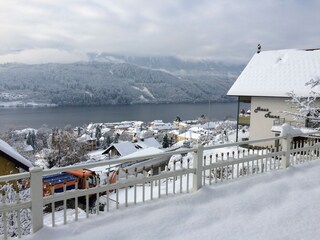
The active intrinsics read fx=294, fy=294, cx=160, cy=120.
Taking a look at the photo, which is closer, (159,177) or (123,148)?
(159,177)

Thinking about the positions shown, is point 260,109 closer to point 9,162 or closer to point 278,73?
point 278,73

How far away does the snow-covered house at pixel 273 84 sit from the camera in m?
18.9

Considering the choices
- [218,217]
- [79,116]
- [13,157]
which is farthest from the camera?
[79,116]

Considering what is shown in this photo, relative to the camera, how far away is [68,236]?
3.77 metres

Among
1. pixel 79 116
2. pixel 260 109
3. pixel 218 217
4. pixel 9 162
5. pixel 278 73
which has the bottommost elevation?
pixel 79 116

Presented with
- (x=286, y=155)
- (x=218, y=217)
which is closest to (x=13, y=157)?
(x=218, y=217)

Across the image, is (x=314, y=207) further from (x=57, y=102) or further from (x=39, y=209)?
(x=57, y=102)

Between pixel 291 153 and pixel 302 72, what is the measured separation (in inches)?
563

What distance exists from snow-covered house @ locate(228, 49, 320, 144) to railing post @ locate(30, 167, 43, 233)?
17225mm

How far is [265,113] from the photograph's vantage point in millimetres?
20078

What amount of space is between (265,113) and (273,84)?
202 centimetres

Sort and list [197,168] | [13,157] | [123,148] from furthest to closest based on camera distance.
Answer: [123,148], [13,157], [197,168]

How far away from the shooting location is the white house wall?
751 inches

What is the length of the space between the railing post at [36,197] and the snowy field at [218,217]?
134 millimetres
